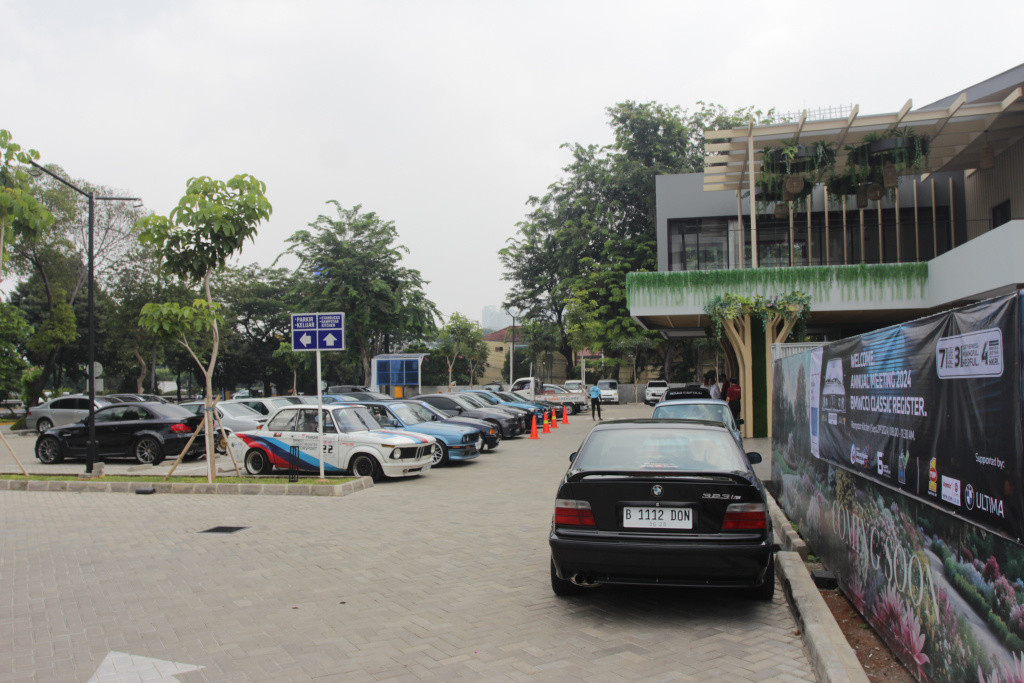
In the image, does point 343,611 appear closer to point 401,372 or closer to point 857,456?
point 857,456

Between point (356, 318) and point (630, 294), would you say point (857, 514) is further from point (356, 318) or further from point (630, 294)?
point (356, 318)

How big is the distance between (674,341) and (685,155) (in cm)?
1358

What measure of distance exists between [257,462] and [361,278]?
78.7ft

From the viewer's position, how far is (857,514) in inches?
221

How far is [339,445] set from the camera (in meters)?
13.6

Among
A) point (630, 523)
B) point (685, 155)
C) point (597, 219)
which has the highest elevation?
point (685, 155)

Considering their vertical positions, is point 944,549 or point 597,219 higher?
point 597,219

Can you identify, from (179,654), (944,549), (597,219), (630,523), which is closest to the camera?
(944,549)

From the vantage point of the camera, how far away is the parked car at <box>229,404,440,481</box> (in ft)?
44.2

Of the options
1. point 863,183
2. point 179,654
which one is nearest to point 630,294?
point 863,183

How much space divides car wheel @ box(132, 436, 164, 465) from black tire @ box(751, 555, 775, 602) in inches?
575

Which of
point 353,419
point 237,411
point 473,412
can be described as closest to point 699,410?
point 353,419

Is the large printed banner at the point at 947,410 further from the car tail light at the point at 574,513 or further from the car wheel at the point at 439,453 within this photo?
the car wheel at the point at 439,453

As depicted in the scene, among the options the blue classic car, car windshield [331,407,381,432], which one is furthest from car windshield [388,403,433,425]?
car windshield [331,407,381,432]
